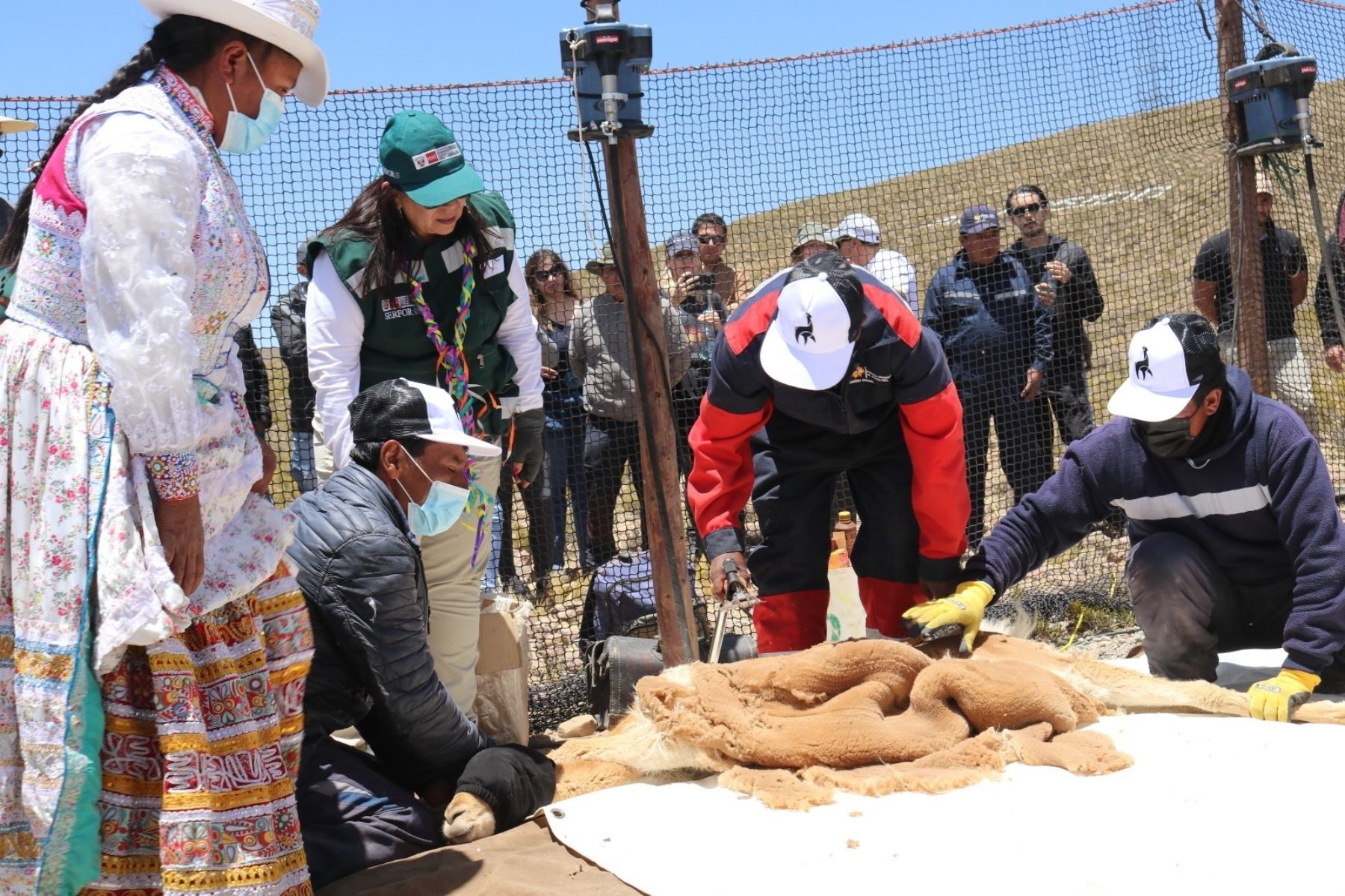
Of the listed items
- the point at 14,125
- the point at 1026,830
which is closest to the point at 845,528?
the point at 1026,830

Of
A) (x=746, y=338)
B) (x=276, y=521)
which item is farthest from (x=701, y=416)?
(x=276, y=521)

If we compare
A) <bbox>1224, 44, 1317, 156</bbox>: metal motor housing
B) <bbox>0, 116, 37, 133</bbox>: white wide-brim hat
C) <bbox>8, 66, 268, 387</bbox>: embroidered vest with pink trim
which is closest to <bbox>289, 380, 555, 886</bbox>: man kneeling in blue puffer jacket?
<bbox>8, 66, 268, 387</bbox>: embroidered vest with pink trim

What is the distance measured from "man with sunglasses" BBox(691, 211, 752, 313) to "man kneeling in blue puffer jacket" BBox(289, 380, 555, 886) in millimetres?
2530

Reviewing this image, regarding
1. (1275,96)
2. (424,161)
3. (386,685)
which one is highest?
(1275,96)

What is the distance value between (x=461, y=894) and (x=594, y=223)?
2734 mm

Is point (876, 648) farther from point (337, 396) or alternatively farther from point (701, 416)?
point (337, 396)

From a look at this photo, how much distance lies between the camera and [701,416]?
3.93 metres

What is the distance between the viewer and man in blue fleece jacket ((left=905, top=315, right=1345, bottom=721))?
11.7 ft

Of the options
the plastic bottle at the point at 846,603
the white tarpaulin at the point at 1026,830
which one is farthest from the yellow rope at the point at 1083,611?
the white tarpaulin at the point at 1026,830

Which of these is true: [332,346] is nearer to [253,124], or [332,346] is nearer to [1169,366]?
[253,124]

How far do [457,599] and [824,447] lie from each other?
47.9 inches

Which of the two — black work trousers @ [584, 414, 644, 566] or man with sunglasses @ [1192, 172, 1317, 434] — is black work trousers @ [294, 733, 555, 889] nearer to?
black work trousers @ [584, 414, 644, 566]

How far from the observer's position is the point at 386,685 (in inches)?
117

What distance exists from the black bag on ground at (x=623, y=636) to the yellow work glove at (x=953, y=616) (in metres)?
0.87
